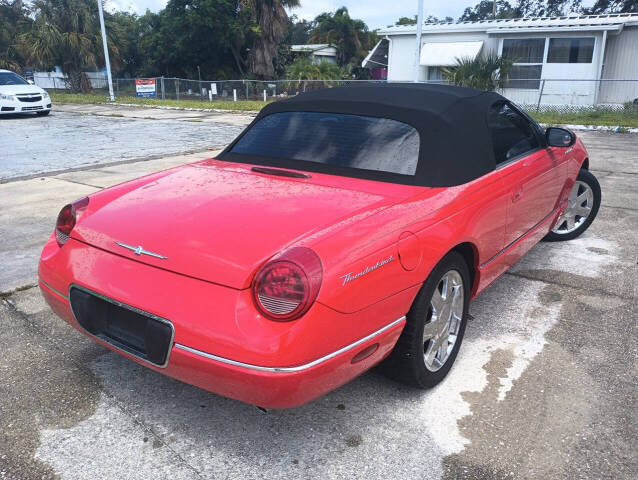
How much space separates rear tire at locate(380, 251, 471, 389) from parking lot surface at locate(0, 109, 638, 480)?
5.6 inches

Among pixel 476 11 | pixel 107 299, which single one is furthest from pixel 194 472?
pixel 476 11

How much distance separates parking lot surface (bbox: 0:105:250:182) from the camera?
9898mm

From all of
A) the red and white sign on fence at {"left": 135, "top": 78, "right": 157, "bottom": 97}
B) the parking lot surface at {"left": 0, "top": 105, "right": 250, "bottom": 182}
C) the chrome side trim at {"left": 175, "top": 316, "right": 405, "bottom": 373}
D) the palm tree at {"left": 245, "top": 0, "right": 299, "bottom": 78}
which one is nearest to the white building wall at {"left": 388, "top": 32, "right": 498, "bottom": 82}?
the parking lot surface at {"left": 0, "top": 105, "right": 250, "bottom": 182}

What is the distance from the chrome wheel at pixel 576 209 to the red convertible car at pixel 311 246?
167 centimetres

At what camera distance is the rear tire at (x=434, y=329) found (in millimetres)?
2533

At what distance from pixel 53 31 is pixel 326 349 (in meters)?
36.6

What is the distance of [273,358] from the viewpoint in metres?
1.99

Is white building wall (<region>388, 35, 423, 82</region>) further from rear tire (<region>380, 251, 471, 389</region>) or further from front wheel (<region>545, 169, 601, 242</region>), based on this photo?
rear tire (<region>380, 251, 471, 389</region>)

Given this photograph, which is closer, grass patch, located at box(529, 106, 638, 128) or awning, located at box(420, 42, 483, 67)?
grass patch, located at box(529, 106, 638, 128)

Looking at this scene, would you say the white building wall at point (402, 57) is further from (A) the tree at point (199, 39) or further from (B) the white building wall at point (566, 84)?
(A) the tree at point (199, 39)

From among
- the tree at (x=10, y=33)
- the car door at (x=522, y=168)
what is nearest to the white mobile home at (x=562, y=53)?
the car door at (x=522, y=168)

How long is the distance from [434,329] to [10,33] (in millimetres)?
49151

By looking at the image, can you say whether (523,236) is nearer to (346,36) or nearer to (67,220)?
(67,220)

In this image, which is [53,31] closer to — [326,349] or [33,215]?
[33,215]
